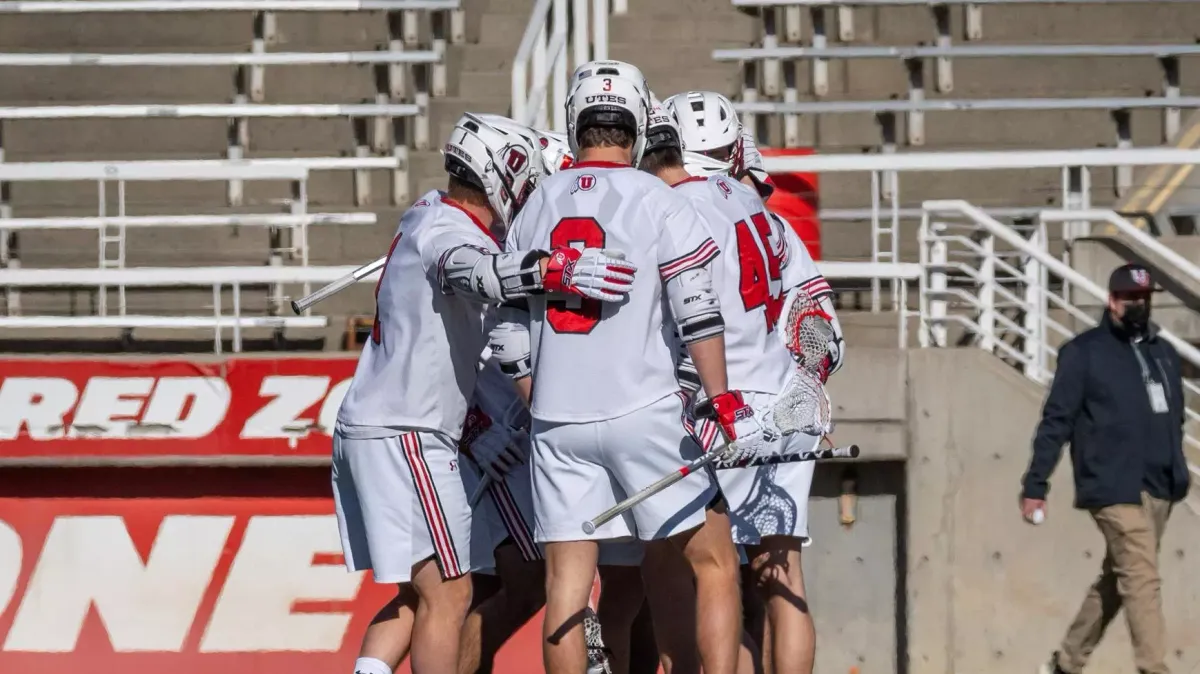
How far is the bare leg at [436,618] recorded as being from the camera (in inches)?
259

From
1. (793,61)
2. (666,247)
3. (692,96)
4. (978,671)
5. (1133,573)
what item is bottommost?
(978,671)

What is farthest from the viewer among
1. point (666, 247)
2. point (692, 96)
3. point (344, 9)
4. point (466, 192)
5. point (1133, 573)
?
point (344, 9)

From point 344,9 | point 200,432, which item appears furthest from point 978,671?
point 344,9

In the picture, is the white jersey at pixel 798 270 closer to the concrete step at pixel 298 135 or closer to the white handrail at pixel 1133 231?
the white handrail at pixel 1133 231

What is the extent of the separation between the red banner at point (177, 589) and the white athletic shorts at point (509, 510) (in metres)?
2.58

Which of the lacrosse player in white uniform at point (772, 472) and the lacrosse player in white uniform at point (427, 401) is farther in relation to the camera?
the lacrosse player in white uniform at point (772, 472)

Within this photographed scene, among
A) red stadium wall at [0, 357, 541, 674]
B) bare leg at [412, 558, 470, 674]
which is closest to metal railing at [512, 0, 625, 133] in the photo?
red stadium wall at [0, 357, 541, 674]

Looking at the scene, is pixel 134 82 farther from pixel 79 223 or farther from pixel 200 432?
pixel 200 432

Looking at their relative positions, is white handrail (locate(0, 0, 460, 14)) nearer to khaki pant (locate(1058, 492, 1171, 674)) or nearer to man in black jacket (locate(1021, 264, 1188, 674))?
man in black jacket (locate(1021, 264, 1188, 674))

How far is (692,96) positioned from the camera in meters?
7.41

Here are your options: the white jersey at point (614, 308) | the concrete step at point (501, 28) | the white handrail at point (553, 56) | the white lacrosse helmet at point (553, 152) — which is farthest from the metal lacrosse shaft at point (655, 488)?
the concrete step at point (501, 28)

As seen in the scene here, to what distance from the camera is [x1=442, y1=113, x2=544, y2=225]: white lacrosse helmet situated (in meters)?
6.65

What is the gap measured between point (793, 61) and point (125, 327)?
4.71 metres

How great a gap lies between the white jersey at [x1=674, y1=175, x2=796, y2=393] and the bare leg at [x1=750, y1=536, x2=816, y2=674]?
0.60m
